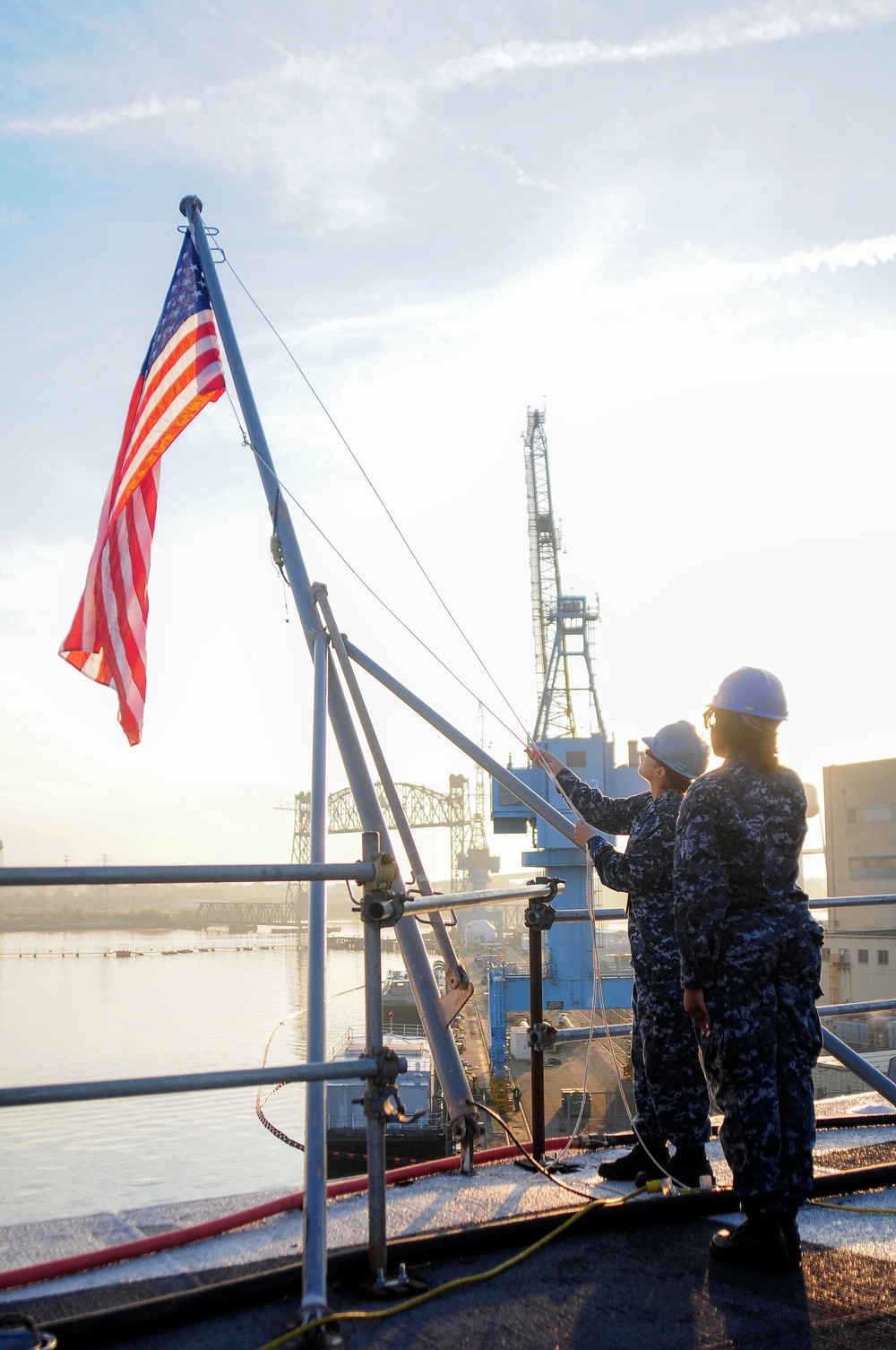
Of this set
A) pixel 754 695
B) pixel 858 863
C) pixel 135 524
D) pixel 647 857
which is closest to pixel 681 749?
pixel 647 857

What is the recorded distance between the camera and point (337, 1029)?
127 feet

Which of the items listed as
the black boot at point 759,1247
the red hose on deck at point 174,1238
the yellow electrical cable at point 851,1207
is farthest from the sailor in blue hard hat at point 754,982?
the red hose on deck at point 174,1238

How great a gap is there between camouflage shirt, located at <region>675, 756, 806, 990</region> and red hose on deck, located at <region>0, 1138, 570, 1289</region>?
1.36 meters

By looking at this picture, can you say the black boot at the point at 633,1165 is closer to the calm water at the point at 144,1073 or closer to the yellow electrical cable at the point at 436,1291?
the yellow electrical cable at the point at 436,1291

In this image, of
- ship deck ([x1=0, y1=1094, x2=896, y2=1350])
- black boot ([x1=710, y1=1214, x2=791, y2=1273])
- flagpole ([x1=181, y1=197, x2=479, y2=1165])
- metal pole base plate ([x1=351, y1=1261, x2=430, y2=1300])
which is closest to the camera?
ship deck ([x1=0, y1=1094, x2=896, y2=1350])

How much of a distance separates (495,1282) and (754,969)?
3.20 ft

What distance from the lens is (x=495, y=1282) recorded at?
2.24 meters

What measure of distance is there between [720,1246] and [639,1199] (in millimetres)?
394

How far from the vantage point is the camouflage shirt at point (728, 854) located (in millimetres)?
2414

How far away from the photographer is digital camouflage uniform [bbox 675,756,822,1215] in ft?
7.74

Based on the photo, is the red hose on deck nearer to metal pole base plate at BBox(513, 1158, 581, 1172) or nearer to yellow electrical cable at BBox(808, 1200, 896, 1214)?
metal pole base plate at BBox(513, 1158, 581, 1172)

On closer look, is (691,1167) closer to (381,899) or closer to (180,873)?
(381,899)

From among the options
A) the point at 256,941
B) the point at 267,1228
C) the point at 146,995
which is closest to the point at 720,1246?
the point at 267,1228

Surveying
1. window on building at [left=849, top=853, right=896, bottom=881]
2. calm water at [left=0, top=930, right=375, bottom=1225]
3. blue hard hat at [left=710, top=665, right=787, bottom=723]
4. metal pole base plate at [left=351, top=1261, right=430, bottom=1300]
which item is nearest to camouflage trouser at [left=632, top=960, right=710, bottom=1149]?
blue hard hat at [left=710, top=665, right=787, bottom=723]
